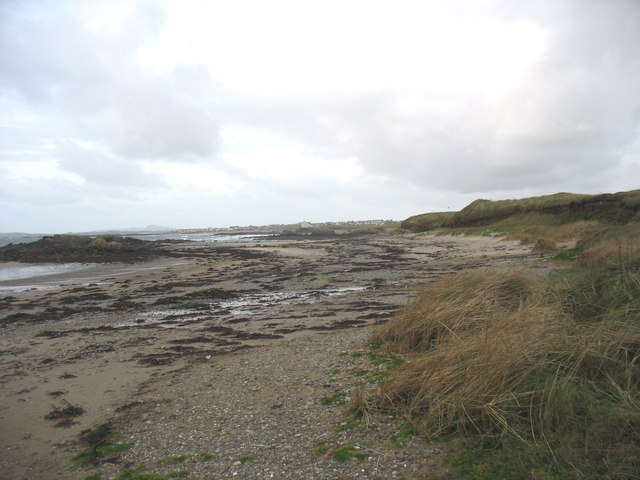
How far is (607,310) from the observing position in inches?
221

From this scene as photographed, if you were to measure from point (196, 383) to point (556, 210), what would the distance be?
114ft

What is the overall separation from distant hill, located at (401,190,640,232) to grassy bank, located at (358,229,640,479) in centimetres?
2305

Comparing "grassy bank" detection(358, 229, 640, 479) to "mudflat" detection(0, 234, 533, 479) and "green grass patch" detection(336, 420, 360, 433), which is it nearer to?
"green grass patch" detection(336, 420, 360, 433)

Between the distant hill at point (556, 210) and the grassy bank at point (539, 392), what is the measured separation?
75.6 ft

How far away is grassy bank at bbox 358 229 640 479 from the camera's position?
334 cm

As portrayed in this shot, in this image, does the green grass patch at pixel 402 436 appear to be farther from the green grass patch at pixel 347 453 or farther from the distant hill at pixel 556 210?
the distant hill at pixel 556 210

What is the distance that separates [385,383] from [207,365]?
4002 mm

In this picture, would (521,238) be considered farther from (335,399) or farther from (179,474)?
(179,474)

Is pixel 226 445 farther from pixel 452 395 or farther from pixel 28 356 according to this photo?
pixel 28 356

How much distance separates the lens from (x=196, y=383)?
6660 mm

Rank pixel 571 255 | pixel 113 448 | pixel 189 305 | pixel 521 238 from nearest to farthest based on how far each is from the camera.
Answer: pixel 113 448, pixel 189 305, pixel 571 255, pixel 521 238

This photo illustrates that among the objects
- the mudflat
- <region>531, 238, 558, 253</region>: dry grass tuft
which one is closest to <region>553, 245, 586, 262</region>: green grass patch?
<region>531, 238, 558, 253</region>: dry grass tuft

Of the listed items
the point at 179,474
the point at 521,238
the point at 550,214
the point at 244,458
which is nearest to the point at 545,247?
the point at 521,238

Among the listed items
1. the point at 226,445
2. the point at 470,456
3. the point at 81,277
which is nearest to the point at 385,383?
the point at 470,456
